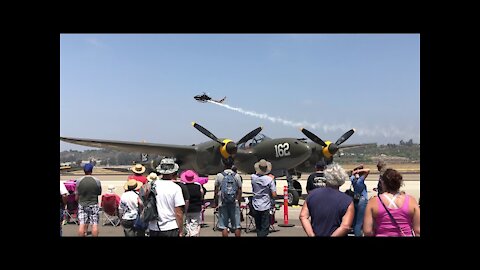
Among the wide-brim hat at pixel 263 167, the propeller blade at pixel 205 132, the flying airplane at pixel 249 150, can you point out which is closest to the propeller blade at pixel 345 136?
the flying airplane at pixel 249 150

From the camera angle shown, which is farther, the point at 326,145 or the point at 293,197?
the point at 326,145

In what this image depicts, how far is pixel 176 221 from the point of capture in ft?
18.2

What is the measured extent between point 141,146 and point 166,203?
13589mm

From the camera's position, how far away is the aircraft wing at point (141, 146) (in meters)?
17.8

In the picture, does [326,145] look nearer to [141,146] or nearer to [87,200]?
[141,146]

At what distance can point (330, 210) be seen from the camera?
14.6 ft

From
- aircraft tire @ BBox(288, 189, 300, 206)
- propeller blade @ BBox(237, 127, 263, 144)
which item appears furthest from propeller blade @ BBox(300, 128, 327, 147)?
aircraft tire @ BBox(288, 189, 300, 206)

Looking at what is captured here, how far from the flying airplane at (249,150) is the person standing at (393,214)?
41.5 ft

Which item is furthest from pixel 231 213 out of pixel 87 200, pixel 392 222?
pixel 392 222

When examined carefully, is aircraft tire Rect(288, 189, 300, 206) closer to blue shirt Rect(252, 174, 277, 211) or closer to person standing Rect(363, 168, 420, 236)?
blue shirt Rect(252, 174, 277, 211)

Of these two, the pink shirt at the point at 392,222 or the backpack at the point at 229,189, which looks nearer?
the pink shirt at the point at 392,222

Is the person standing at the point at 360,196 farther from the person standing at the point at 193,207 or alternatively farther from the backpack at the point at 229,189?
the person standing at the point at 193,207
